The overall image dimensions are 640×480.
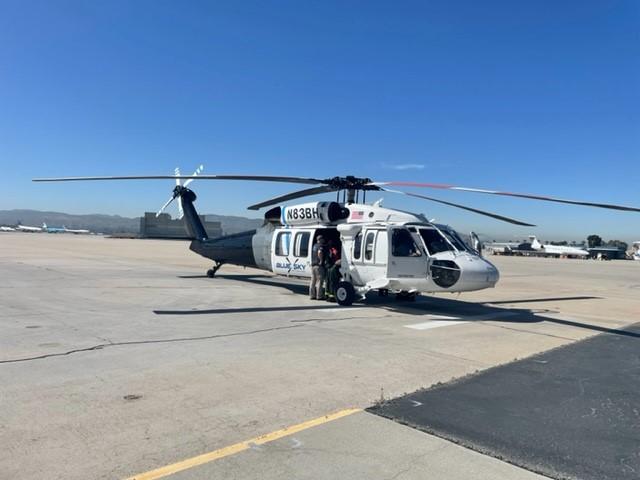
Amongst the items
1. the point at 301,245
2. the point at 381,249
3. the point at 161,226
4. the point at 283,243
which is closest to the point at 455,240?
the point at 381,249

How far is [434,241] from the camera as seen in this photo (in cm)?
1191

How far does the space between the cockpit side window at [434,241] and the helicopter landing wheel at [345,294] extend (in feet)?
7.60

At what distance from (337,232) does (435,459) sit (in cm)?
1041

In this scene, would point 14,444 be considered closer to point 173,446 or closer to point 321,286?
point 173,446

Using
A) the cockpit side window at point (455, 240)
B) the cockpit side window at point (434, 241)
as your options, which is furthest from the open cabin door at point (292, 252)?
the cockpit side window at point (455, 240)

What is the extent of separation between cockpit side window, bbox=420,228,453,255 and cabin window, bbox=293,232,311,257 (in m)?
3.73

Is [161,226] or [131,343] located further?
[161,226]

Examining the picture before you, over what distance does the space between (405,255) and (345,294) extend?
191 centimetres

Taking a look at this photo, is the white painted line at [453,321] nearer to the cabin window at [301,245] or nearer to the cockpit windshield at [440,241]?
the cockpit windshield at [440,241]

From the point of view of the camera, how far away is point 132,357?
682 cm

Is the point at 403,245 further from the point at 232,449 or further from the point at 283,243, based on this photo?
the point at 232,449

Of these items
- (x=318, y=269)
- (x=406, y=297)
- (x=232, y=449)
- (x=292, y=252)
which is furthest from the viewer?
(x=292, y=252)

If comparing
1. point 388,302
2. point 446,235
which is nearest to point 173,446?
point 446,235

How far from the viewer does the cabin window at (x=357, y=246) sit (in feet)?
42.2
